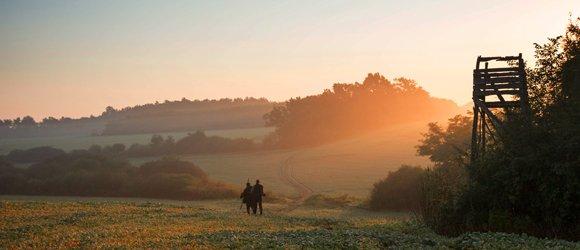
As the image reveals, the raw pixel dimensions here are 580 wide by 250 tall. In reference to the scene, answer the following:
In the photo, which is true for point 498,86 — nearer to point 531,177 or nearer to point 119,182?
Result: point 531,177

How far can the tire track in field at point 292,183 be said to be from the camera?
6156 cm

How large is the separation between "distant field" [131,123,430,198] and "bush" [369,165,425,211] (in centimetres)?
1156

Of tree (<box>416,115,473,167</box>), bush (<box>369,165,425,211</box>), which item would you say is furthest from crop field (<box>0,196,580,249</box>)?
tree (<box>416,115,473,167</box>)

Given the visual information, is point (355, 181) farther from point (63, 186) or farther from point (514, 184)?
point (514, 184)

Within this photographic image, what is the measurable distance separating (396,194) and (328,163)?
4798 cm

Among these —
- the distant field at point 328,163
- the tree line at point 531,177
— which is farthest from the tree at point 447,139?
the tree line at point 531,177

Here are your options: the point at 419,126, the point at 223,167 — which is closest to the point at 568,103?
the point at 223,167

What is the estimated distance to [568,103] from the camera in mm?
27328

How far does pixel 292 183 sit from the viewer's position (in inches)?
3317

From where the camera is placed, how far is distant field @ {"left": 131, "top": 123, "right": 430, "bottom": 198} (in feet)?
270

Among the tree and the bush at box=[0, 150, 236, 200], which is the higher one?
the tree

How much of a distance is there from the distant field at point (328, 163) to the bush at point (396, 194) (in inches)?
455

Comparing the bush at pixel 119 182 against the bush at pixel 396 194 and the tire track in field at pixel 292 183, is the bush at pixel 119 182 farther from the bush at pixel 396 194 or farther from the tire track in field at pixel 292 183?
the bush at pixel 396 194

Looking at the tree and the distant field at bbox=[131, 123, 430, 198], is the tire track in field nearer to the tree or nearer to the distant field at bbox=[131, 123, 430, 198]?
the distant field at bbox=[131, 123, 430, 198]
